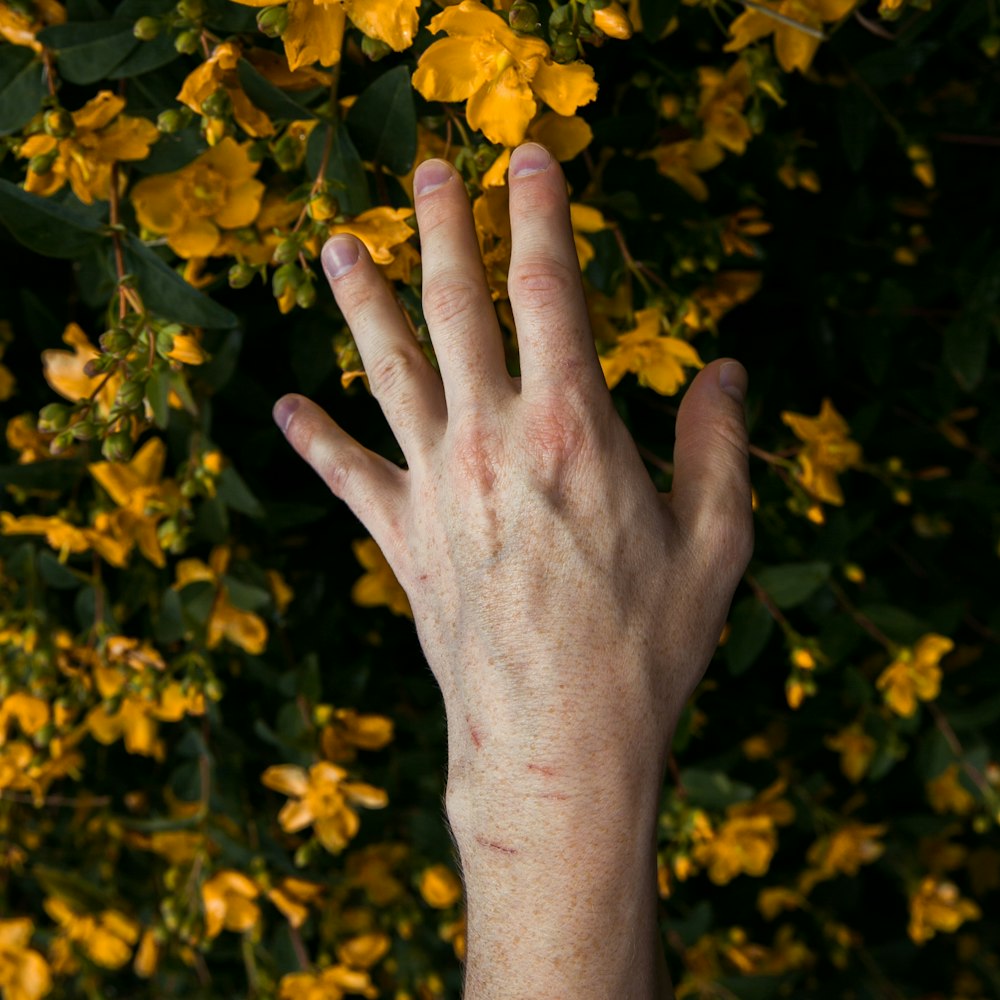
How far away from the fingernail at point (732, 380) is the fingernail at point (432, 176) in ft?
1.09

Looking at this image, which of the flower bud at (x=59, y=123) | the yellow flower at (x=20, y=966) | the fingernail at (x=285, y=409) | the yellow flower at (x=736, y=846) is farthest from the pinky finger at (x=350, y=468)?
the yellow flower at (x=20, y=966)

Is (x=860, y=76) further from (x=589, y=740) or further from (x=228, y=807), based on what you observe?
(x=228, y=807)

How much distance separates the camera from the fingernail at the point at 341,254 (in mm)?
870

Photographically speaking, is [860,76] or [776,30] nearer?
[776,30]

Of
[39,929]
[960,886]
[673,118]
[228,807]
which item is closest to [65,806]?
[39,929]

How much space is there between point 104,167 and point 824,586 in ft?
3.76

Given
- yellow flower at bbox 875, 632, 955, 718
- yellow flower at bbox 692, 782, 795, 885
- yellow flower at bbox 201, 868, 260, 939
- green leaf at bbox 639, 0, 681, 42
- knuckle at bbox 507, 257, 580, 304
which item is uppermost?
green leaf at bbox 639, 0, 681, 42

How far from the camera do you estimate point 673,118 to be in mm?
1175

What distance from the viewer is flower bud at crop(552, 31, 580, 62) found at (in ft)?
2.57

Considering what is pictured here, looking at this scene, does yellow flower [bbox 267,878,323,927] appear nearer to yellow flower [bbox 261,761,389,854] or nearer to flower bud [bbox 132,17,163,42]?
yellow flower [bbox 261,761,389,854]

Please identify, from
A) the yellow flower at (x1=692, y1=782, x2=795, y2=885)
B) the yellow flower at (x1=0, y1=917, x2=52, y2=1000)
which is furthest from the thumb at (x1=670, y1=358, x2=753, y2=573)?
the yellow flower at (x1=0, y1=917, x2=52, y2=1000)

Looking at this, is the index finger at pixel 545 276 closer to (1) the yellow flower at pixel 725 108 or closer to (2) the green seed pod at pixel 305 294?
(2) the green seed pod at pixel 305 294

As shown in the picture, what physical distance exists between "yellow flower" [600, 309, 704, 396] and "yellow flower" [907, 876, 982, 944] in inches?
47.4

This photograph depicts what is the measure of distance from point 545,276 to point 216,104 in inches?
12.9
